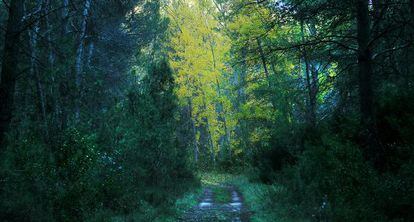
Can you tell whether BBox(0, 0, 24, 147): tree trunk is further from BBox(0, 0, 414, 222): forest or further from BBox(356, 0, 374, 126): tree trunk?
BBox(356, 0, 374, 126): tree trunk

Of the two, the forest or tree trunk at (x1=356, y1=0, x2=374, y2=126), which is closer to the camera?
the forest

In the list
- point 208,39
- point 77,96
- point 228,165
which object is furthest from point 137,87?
point 228,165

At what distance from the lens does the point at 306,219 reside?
8148mm

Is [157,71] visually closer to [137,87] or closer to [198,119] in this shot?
[137,87]

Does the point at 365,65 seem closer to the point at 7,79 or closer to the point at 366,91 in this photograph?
the point at 366,91

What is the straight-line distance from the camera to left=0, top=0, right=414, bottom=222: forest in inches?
257

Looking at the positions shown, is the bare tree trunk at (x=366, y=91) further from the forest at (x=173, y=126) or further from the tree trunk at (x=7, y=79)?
the tree trunk at (x=7, y=79)

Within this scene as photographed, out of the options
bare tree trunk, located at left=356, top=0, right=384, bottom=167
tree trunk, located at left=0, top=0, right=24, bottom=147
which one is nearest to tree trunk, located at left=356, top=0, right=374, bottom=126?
bare tree trunk, located at left=356, top=0, right=384, bottom=167

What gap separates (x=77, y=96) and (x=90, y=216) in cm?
319

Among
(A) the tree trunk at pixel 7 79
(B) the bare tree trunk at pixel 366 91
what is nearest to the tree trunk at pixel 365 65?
(B) the bare tree trunk at pixel 366 91

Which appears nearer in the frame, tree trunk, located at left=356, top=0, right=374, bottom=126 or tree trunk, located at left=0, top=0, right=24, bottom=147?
tree trunk, located at left=0, top=0, right=24, bottom=147

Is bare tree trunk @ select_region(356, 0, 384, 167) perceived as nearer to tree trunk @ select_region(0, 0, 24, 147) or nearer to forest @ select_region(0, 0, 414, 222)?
forest @ select_region(0, 0, 414, 222)

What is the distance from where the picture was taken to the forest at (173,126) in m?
6.53

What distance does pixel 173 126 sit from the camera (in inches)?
576
